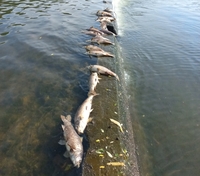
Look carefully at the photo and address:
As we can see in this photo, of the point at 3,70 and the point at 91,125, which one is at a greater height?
the point at 91,125

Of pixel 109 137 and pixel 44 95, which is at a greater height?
pixel 109 137

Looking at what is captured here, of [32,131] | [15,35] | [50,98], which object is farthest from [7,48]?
[32,131]

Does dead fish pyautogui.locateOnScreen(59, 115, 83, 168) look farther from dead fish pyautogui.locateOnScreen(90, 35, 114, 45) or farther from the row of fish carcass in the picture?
dead fish pyautogui.locateOnScreen(90, 35, 114, 45)

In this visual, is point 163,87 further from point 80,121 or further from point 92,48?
point 80,121

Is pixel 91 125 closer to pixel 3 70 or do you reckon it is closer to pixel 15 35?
pixel 3 70

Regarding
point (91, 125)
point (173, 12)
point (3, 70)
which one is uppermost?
point (91, 125)

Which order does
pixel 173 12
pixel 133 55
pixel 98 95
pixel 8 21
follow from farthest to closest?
1. pixel 173 12
2. pixel 8 21
3. pixel 133 55
4. pixel 98 95

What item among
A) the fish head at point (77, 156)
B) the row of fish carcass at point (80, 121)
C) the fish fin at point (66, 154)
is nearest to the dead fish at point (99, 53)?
the row of fish carcass at point (80, 121)

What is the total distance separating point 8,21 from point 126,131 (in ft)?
40.3

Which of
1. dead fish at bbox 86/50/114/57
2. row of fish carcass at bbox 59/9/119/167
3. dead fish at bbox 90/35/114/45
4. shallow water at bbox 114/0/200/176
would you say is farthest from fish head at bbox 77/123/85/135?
dead fish at bbox 90/35/114/45

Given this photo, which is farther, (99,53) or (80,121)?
(99,53)

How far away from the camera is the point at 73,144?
583cm

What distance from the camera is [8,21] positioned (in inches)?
598

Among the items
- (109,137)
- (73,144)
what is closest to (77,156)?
(73,144)
